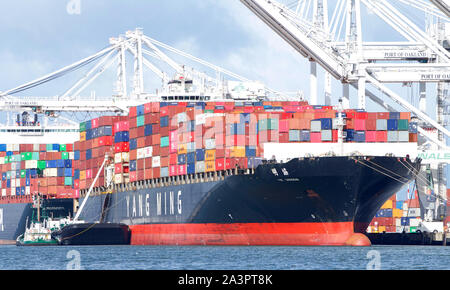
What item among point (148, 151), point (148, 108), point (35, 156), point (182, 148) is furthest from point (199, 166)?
point (35, 156)

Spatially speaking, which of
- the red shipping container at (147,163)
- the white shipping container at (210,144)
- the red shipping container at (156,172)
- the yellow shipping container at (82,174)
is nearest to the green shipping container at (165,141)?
the red shipping container at (156,172)

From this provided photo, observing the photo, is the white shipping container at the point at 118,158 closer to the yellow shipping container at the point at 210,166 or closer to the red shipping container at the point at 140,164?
the red shipping container at the point at 140,164

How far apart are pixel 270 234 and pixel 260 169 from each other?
3829 millimetres

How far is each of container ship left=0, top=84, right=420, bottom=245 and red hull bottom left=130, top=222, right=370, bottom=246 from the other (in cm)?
6

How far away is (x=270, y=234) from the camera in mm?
51125

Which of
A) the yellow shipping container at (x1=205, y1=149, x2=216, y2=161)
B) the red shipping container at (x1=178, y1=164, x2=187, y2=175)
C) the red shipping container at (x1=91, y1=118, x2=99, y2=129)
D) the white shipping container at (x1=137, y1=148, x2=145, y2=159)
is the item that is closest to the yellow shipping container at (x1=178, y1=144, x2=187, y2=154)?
the red shipping container at (x1=178, y1=164, x2=187, y2=175)

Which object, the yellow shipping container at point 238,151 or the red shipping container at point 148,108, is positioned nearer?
the yellow shipping container at point 238,151

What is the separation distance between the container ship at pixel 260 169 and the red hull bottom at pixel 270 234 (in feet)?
0.20

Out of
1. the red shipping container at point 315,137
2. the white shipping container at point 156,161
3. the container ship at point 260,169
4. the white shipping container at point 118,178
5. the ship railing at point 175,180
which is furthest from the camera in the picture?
the white shipping container at point 118,178

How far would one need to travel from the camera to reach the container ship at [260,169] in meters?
48.8

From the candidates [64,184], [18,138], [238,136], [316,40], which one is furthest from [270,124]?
[18,138]

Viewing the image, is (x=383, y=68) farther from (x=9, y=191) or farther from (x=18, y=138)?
(x=18, y=138)

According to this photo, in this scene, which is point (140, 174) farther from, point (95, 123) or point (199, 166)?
point (199, 166)

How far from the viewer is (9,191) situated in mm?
85750
